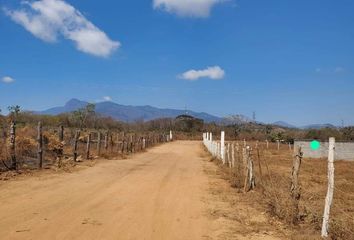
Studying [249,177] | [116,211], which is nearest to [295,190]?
[116,211]

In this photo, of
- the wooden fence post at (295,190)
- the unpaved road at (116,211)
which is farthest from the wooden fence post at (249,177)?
the wooden fence post at (295,190)

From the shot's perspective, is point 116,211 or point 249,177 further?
point 249,177

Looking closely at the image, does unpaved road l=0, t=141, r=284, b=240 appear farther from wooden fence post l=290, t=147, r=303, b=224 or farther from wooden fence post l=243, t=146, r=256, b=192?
wooden fence post l=243, t=146, r=256, b=192

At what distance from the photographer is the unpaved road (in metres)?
9.01

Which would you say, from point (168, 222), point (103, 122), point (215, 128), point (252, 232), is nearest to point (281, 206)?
point (252, 232)

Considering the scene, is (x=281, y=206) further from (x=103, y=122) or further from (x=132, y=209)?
(x=103, y=122)

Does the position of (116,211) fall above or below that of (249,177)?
below

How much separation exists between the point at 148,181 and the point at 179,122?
119 meters

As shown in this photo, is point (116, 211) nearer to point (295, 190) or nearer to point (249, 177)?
point (295, 190)

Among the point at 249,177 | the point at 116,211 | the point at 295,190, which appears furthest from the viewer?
the point at 249,177

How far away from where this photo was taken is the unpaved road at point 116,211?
355 inches

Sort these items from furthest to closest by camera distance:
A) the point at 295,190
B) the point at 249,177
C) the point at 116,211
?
1. the point at 249,177
2. the point at 116,211
3. the point at 295,190

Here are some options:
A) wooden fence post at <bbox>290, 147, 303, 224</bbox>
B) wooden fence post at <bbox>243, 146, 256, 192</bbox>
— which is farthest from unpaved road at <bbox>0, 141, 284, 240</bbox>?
wooden fence post at <bbox>243, 146, 256, 192</bbox>

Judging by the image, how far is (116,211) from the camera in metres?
11.1
